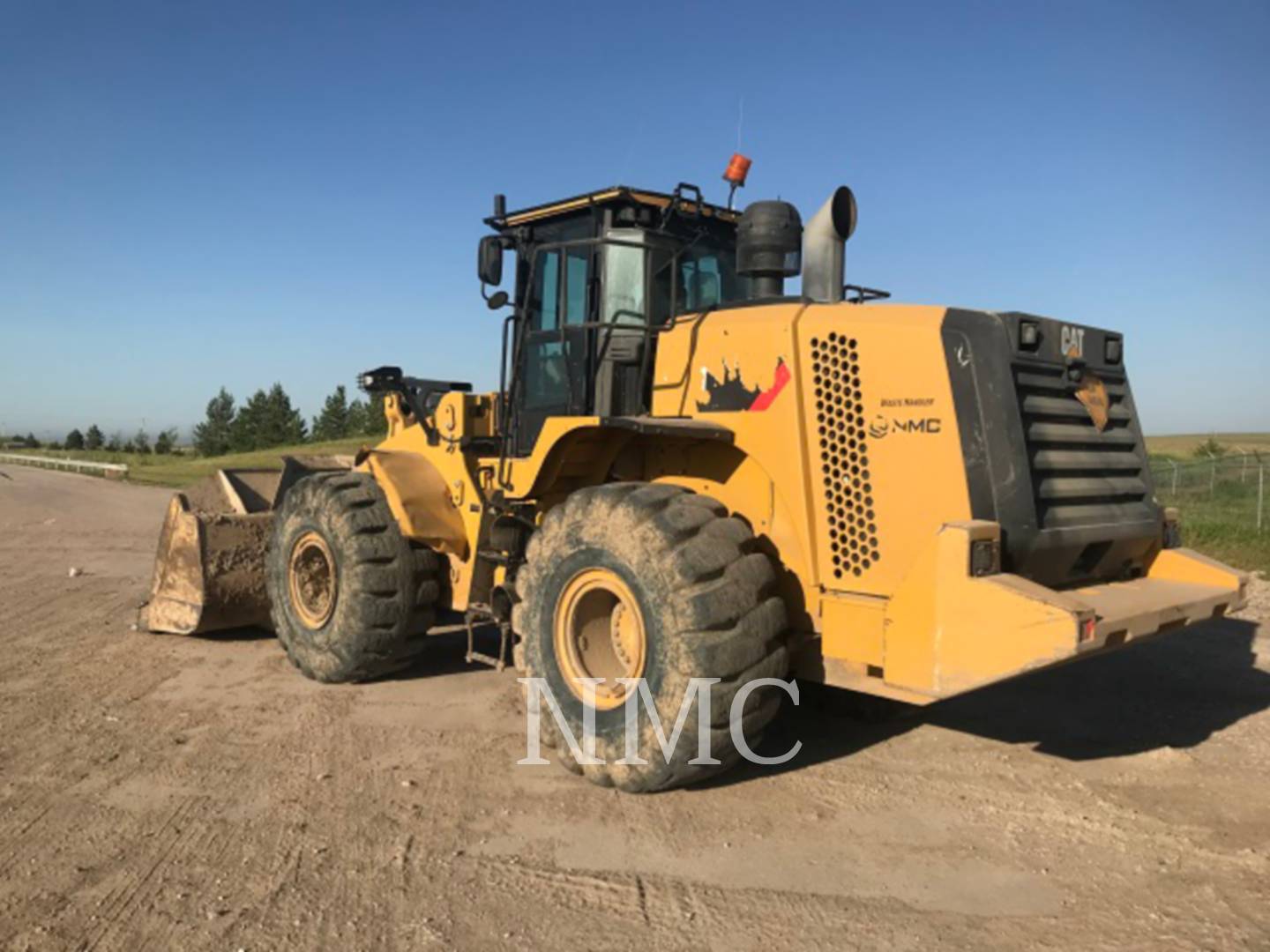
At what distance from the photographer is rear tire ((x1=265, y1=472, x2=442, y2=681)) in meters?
6.58

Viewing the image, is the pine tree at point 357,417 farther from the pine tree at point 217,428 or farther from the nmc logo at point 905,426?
the nmc logo at point 905,426

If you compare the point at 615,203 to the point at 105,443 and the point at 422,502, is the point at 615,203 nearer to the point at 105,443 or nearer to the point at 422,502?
the point at 422,502

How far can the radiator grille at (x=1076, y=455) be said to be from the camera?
456cm

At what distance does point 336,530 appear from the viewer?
673cm

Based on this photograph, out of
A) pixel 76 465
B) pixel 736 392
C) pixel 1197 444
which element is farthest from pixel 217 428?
pixel 736 392

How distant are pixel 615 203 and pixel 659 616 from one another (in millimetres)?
2741

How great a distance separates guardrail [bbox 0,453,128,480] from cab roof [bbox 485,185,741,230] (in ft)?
115

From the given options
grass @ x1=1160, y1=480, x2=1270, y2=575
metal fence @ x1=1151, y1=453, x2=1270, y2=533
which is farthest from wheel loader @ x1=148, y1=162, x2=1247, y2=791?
metal fence @ x1=1151, y1=453, x2=1270, y2=533

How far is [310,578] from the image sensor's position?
287 inches

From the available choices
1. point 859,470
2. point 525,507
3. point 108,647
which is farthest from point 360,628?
point 859,470

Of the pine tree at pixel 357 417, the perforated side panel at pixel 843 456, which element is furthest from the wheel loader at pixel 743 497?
the pine tree at pixel 357 417

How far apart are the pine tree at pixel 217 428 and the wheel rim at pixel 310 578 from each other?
86627mm

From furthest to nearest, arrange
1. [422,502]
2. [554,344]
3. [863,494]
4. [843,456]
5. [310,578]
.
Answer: [310,578]
[422,502]
[554,344]
[843,456]
[863,494]

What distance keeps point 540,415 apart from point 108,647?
425cm
